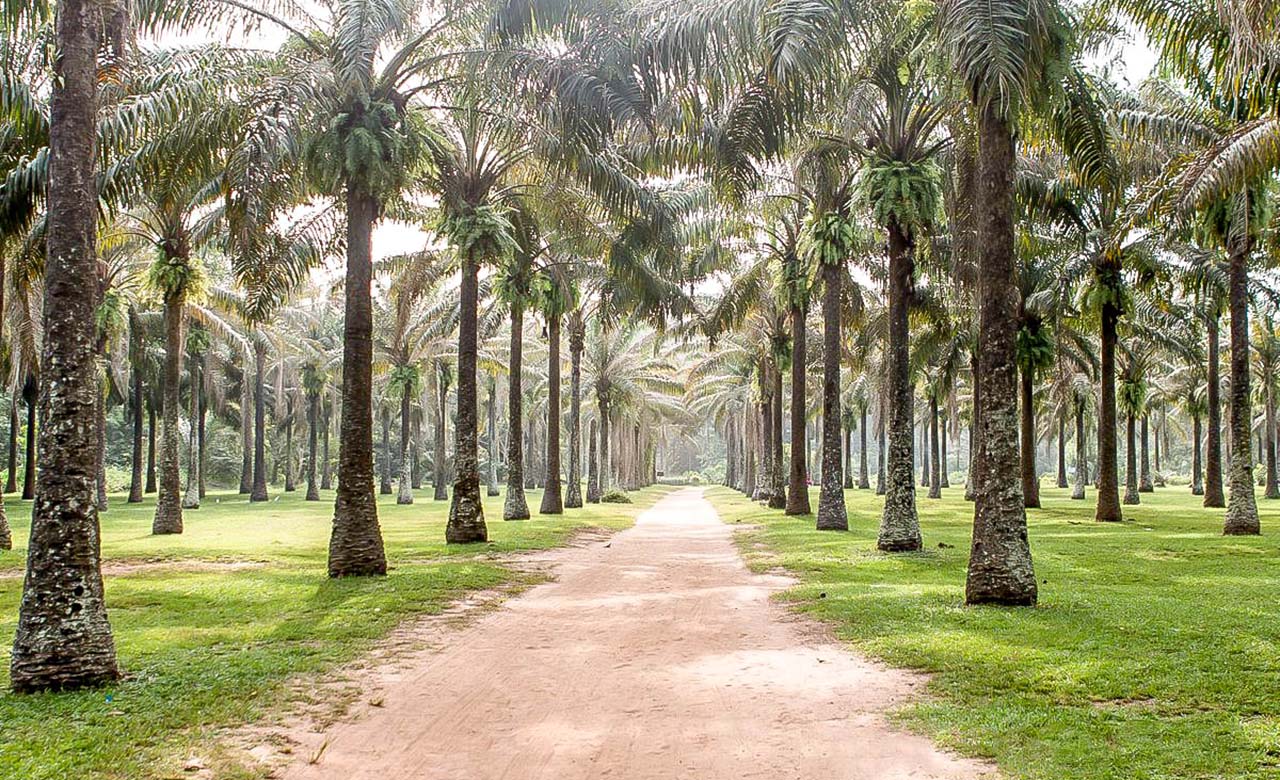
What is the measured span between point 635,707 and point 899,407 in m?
12.9

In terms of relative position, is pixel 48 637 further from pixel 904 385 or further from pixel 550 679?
pixel 904 385

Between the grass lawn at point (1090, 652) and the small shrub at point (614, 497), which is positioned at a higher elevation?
the grass lawn at point (1090, 652)

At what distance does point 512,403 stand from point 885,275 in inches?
451

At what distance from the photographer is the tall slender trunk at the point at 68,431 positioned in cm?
721

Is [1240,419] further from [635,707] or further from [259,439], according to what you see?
[259,439]

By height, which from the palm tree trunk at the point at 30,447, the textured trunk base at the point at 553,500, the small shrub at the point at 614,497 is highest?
the palm tree trunk at the point at 30,447

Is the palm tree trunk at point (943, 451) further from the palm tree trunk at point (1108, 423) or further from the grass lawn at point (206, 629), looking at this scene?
the grass lawn at point (206, 629)

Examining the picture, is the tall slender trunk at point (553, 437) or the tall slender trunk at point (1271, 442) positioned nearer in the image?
the tall slender trunk at point (553, 437)

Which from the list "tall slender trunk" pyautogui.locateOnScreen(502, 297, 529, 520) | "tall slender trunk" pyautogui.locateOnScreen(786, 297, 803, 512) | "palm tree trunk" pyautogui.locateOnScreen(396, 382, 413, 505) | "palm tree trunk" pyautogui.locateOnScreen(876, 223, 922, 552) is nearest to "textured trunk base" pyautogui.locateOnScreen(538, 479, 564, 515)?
"tall slender trunk" pyautogui.locateOnScreen(502, 297, 529, 520)

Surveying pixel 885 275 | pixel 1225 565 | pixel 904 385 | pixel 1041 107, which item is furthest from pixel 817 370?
pixel 1041 107

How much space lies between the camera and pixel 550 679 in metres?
7.90

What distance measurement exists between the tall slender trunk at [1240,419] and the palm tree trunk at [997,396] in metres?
12.4

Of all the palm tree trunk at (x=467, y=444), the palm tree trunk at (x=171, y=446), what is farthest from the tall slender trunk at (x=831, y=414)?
the palm tree trunk at (x=171, y=446)

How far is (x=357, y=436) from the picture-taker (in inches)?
573
